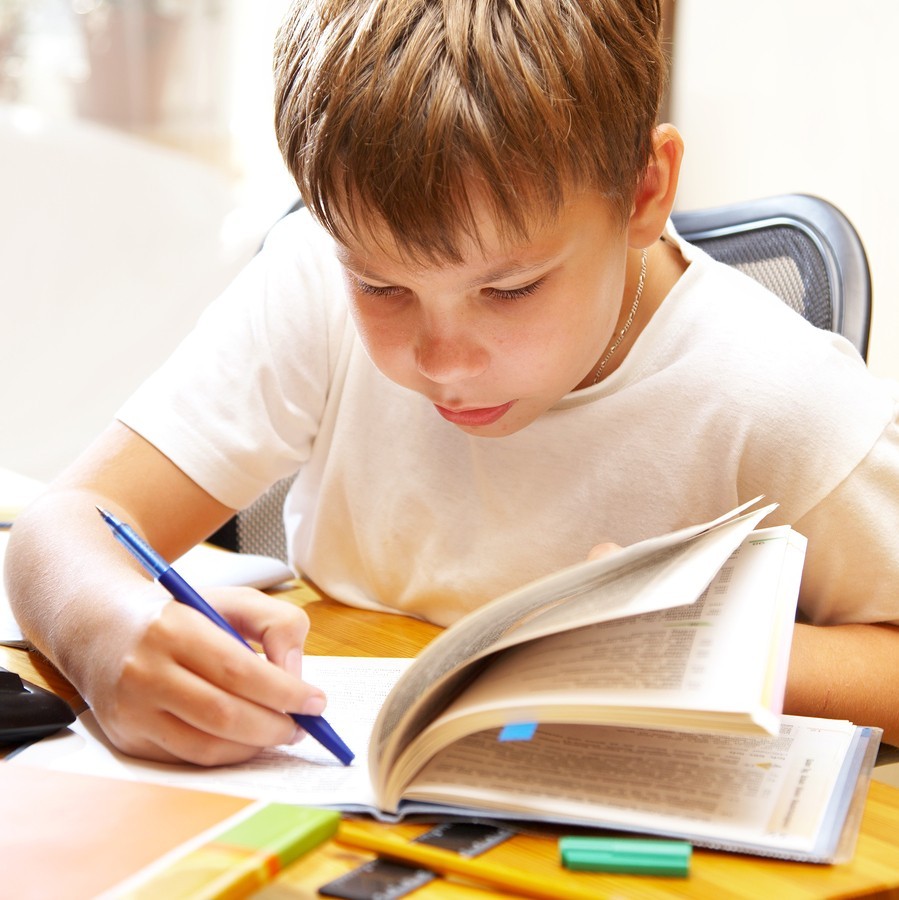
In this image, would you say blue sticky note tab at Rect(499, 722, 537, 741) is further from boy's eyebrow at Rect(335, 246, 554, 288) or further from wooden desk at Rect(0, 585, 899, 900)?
boy's eyebrow at Rect(335, 246, 554, 288)

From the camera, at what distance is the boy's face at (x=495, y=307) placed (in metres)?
0.57

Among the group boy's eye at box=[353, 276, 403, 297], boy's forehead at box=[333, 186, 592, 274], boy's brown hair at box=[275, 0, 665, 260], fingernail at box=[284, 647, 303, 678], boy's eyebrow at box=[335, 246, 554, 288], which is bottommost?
fingernail at box=[284, 647, 303, 678]

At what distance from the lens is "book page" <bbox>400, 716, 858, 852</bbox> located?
44 cm

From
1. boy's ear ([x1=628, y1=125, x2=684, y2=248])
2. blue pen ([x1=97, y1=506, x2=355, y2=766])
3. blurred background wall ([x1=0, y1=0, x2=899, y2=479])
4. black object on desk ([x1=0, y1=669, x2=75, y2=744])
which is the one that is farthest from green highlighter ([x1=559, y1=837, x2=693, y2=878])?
blurred background wall ([x1=0, y1=0, x2=899, y2=479])

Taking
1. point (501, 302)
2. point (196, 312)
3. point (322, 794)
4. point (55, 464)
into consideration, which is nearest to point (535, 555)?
point (501, 302)

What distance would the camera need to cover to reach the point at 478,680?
49 centimetres

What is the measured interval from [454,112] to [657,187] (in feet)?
0.56

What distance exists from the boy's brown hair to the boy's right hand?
207mm

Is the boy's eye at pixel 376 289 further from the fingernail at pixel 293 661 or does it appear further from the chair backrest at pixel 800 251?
the chair backrest at pixel 800 251

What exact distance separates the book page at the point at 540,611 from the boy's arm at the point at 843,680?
0.43ft

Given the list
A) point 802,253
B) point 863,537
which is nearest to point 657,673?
point 863,537

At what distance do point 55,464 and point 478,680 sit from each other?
1.51 m

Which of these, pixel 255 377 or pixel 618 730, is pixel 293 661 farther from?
pixel 255 377

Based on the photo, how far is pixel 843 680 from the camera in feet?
1.97
